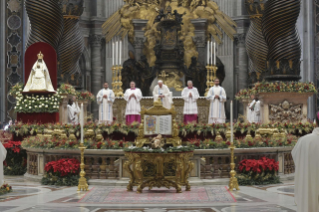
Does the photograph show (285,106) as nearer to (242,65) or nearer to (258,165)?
(258,165)

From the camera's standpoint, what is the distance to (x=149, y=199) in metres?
9.98

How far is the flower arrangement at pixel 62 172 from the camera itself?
12.0 metres

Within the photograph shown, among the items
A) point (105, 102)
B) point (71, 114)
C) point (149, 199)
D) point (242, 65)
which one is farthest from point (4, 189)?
point (242, 65)

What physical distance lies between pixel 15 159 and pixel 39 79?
322cm

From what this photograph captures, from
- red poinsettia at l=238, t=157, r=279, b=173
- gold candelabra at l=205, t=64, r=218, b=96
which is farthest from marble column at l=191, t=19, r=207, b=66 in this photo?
red poinsettia at l=238, t=157, r=279, b=173

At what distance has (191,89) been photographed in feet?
71.8

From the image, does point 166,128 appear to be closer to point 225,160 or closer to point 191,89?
point 225,160

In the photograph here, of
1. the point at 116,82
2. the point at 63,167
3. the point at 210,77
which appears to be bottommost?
the point at 63,167

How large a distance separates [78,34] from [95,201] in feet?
44.0

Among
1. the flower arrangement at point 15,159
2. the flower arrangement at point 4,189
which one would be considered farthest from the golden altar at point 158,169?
the flower arrangement at point 15,159

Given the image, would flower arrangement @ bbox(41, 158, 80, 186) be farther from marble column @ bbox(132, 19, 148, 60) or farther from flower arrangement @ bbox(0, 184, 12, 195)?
marble column @ bbox(132, 19, 148, 60)

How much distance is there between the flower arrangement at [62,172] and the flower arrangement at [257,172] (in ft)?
11.2

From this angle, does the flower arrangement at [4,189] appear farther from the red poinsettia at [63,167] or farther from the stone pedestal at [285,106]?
the stone pedestal at [285,106]

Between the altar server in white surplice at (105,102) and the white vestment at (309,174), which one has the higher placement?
the altar server in white surplice at (105,102)
